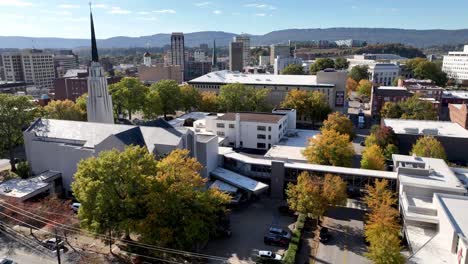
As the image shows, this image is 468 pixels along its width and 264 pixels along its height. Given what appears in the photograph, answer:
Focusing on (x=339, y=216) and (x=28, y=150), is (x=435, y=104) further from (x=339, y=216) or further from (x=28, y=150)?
(x=28, y=150)

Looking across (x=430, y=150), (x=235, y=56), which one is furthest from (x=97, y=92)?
(x=235, y=56)

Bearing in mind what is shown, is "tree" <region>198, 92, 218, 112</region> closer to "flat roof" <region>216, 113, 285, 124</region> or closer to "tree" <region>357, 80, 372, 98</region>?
"flat roof" <region>216, 113, 285, 124</region>

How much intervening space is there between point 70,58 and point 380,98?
15246cm

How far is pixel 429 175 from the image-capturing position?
2994cm

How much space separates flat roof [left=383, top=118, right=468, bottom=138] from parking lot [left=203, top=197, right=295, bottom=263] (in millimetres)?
24251

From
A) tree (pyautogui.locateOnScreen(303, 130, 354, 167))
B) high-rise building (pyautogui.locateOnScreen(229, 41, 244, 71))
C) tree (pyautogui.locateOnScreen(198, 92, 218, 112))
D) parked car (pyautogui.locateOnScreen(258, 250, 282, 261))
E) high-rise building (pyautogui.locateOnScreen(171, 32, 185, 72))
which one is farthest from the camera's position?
high-rise building (pyautogui.locateOnScreen(171, 32, 185, 72))

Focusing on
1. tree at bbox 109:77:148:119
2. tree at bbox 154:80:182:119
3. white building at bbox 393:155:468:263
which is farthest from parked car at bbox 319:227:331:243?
tree at bbox 154:80:182:119

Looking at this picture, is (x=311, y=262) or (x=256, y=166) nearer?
(x=311, y=262)

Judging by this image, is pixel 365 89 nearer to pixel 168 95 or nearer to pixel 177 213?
pixel 168 95

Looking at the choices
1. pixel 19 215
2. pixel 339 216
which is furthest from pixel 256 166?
pixel 19 215

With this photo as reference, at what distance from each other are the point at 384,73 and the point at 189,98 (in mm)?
74159

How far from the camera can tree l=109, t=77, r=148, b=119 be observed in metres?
58.2

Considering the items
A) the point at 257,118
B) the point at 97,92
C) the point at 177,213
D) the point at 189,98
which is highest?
the point at 97,92

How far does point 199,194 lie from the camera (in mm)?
23938
